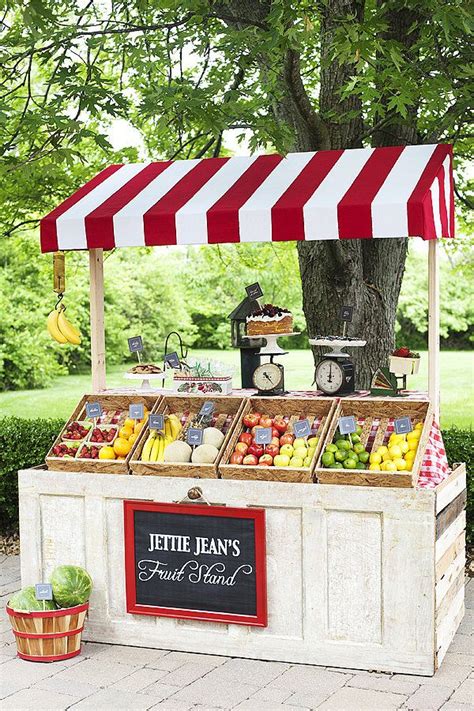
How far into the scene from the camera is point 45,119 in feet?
19.5

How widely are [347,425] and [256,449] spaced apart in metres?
0.48

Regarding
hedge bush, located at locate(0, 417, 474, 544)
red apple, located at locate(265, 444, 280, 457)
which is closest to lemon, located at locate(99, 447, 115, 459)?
red apple, located at locate(265, 444, 280, 457)

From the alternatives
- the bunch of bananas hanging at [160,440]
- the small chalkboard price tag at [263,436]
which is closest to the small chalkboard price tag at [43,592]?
the bunch of bananas hanging at [160,440]

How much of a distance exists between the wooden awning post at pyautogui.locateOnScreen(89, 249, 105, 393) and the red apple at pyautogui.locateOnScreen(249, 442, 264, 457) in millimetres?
1231

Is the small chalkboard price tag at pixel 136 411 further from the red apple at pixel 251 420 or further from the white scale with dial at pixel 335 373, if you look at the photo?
the white scale with dial at pixel 335 373

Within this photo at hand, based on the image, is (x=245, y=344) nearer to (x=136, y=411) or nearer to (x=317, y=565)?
(x=136, y=411)

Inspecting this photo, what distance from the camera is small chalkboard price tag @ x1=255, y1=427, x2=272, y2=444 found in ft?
15.6

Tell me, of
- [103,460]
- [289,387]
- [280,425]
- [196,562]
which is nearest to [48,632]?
[196,562]

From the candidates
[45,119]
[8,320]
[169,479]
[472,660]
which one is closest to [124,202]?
[45,119]

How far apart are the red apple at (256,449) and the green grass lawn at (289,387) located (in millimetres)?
11581

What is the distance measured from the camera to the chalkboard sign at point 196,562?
4676 millimetres

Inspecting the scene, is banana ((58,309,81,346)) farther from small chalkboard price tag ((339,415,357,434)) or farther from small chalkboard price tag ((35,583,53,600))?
small chalkboard price tag ((339,415,357,434))

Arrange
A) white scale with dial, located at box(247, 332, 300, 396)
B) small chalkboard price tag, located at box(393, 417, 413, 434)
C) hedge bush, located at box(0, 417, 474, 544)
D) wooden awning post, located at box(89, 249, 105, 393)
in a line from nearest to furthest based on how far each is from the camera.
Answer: small chalkboard price tag, located at box(393, 417, 413, 434), white scale with dial, located at box(247, 332, 300, 396), wooden awning post, located at box(89, 249, 105, 393), hedge bush, located at box(0, 417, 474, 544)

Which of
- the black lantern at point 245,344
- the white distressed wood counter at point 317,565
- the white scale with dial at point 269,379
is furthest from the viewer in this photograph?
the black lantern at point 245,344
